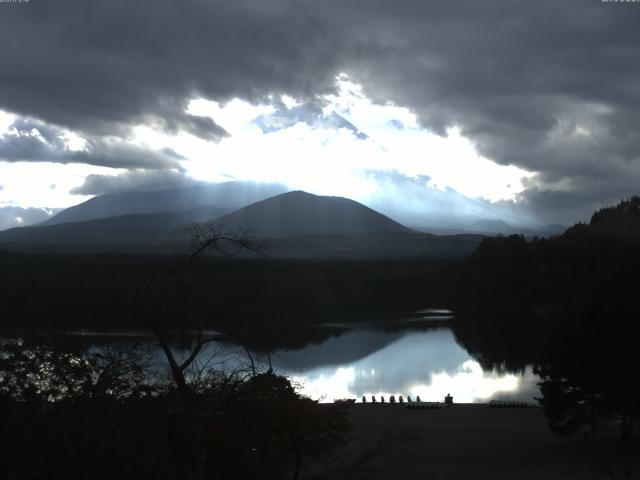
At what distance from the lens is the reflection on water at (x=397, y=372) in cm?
2488

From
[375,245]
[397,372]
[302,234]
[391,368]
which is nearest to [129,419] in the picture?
[397,372]

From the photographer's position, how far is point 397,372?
96.5 feet

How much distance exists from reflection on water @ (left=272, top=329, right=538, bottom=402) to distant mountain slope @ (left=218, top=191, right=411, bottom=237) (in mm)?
127425

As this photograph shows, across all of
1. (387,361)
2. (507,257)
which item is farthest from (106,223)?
(387,361)

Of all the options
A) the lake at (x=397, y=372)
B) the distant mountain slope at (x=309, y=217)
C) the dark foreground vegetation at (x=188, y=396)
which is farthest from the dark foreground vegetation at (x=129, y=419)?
the distant mountain slope at (x=309, y=217)

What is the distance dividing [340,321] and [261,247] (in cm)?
4225

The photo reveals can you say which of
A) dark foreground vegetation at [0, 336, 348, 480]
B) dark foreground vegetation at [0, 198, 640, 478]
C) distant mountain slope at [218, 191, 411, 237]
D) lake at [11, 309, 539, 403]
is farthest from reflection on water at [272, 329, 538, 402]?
distant mountain slope at [218, 191, 411, 237]

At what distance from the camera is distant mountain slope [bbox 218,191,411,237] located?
17162 cm

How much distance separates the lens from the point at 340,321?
47.1m

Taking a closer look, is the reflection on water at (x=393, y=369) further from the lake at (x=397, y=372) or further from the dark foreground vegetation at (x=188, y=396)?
the dark foreground vegetation at (x=188, y=396)

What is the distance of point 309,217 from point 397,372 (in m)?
Result: 153

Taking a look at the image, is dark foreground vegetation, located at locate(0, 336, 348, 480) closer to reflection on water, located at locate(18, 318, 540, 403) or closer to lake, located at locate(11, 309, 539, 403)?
lake, located at locate(11, 309, 539, 403)

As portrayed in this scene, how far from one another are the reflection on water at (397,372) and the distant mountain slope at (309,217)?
127425mm

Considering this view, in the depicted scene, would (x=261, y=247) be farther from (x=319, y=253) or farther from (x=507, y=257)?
(x=319, y=253)
